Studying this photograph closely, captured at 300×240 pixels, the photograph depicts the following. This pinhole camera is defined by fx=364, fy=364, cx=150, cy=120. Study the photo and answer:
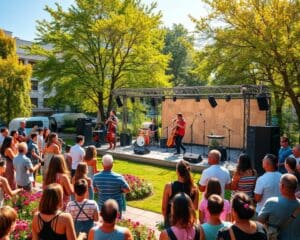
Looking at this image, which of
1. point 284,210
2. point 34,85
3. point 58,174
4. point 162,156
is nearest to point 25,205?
point 58,174

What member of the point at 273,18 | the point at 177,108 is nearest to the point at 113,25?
the point at 177,108

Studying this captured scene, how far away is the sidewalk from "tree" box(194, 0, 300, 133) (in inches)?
380

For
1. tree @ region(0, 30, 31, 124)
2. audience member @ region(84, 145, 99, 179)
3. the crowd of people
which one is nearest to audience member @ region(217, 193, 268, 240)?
the crowd of people

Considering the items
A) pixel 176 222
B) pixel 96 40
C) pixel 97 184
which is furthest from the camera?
pixel 96 40

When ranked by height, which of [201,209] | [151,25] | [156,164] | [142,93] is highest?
[151,25]

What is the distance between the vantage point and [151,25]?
977 inches

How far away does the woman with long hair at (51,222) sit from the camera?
12.5ft

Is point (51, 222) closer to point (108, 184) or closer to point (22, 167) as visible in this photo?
point (108, 184)

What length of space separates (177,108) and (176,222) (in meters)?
19.3

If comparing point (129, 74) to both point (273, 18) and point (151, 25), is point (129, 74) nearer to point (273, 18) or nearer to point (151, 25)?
point (151, 25)

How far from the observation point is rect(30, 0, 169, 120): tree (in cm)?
2467

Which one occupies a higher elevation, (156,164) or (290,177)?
(290,177)

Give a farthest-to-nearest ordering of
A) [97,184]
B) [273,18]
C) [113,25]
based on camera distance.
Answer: [113,25] → [273,18] → [97,184]

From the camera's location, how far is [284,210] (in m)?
4.43
